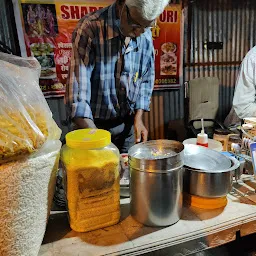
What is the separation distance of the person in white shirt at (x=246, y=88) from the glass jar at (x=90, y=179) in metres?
1.74

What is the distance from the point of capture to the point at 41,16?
8.61ft

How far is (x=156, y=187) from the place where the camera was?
2.50 feet

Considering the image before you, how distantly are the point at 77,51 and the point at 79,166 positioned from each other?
32.2 inches

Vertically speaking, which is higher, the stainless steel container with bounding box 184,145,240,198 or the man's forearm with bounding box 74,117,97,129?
the man's forearm with bounding box 74,117,97,129

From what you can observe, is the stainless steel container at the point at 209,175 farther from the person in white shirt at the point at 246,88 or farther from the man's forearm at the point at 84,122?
the person in white shirt at the point at 246,88

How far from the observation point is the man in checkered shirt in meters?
1.28

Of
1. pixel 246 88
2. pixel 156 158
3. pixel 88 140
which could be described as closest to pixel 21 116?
pixel 88 140

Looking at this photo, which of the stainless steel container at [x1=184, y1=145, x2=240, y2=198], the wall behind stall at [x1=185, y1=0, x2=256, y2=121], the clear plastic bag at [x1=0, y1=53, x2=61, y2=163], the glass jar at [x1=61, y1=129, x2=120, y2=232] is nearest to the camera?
the clear plastic bag at [x1=0, y1=53, x2=61, y2=163]

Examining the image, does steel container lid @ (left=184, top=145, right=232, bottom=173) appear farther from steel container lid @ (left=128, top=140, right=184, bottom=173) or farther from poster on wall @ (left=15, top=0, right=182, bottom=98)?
poster on wall @ (left=15, top=0, right=182, bottom=98)

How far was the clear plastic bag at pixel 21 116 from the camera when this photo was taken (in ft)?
1.89

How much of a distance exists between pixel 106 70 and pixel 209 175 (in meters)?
0.90

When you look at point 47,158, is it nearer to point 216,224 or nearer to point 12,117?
point 12,117

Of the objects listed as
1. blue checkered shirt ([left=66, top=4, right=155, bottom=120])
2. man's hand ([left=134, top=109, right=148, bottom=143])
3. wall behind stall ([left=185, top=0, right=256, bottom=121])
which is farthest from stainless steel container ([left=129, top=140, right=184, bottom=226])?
wall behind stall ([left=185, top=0, right=256, bottom=121])

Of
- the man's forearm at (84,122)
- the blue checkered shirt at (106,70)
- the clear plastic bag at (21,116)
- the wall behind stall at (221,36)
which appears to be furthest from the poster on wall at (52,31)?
the clear plastic bag at (21,116)
